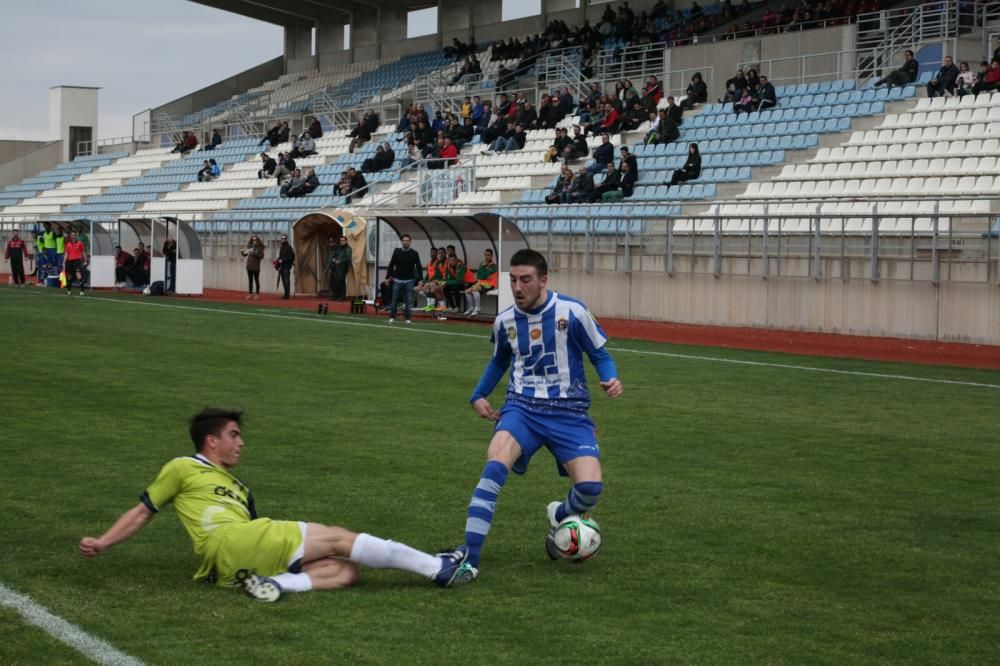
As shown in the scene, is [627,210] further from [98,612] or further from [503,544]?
[98,612]

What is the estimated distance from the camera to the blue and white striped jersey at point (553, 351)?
7.38 m

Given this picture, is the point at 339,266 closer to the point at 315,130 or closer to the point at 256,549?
the point at 315,130

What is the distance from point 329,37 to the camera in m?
64.9

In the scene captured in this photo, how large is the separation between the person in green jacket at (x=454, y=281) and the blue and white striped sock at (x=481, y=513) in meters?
22.3

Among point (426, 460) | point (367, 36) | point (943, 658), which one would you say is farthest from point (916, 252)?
point (367, 36)

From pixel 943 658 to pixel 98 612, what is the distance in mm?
3579

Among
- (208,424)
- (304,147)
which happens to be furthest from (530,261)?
(304,147)

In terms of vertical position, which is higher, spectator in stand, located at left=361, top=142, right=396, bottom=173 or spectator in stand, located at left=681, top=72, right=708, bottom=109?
spectator in stand, located at left=681, top=72, right=708, bottom=109

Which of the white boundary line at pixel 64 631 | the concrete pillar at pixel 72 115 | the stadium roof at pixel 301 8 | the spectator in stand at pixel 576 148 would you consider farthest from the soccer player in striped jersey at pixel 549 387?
the concrete pillar at pixel 72 115

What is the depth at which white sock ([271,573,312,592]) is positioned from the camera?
634 cm

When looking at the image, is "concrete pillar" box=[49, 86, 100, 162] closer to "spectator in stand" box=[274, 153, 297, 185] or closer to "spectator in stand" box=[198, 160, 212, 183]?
"spectator in stand" box=[198, 160, 212, 183]

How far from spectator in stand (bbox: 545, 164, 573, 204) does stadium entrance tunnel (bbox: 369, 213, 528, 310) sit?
2.70m

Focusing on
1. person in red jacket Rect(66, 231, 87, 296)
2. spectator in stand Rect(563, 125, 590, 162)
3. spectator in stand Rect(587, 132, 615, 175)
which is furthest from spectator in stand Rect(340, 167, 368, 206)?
spectator in stand Rect(587, 132, 615, 175)

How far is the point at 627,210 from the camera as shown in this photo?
2984 cm
